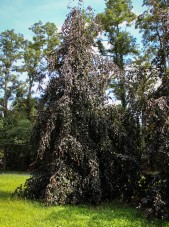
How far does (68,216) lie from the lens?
7.45 m

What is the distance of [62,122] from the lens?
9.28 meters

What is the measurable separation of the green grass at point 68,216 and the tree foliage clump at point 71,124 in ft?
1.72

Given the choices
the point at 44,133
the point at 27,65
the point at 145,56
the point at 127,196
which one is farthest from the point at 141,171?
the point at 27,65

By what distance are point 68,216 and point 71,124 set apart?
9.06 feet

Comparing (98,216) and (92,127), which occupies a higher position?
(92,127)

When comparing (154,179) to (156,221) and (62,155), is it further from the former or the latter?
(62,155)

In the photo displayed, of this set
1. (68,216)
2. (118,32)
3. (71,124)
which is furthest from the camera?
(118,32)

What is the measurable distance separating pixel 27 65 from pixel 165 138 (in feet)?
87.2

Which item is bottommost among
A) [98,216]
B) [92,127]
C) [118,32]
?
[98,216]

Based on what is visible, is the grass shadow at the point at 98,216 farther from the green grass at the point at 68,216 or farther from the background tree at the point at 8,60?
the background tree at the point at 8,60

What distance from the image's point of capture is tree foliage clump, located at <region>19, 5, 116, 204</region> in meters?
8.98

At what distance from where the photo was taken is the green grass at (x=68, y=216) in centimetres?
698

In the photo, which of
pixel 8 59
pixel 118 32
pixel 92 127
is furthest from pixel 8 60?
pixel 92 127

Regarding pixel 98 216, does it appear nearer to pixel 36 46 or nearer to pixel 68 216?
pixel 68 216
